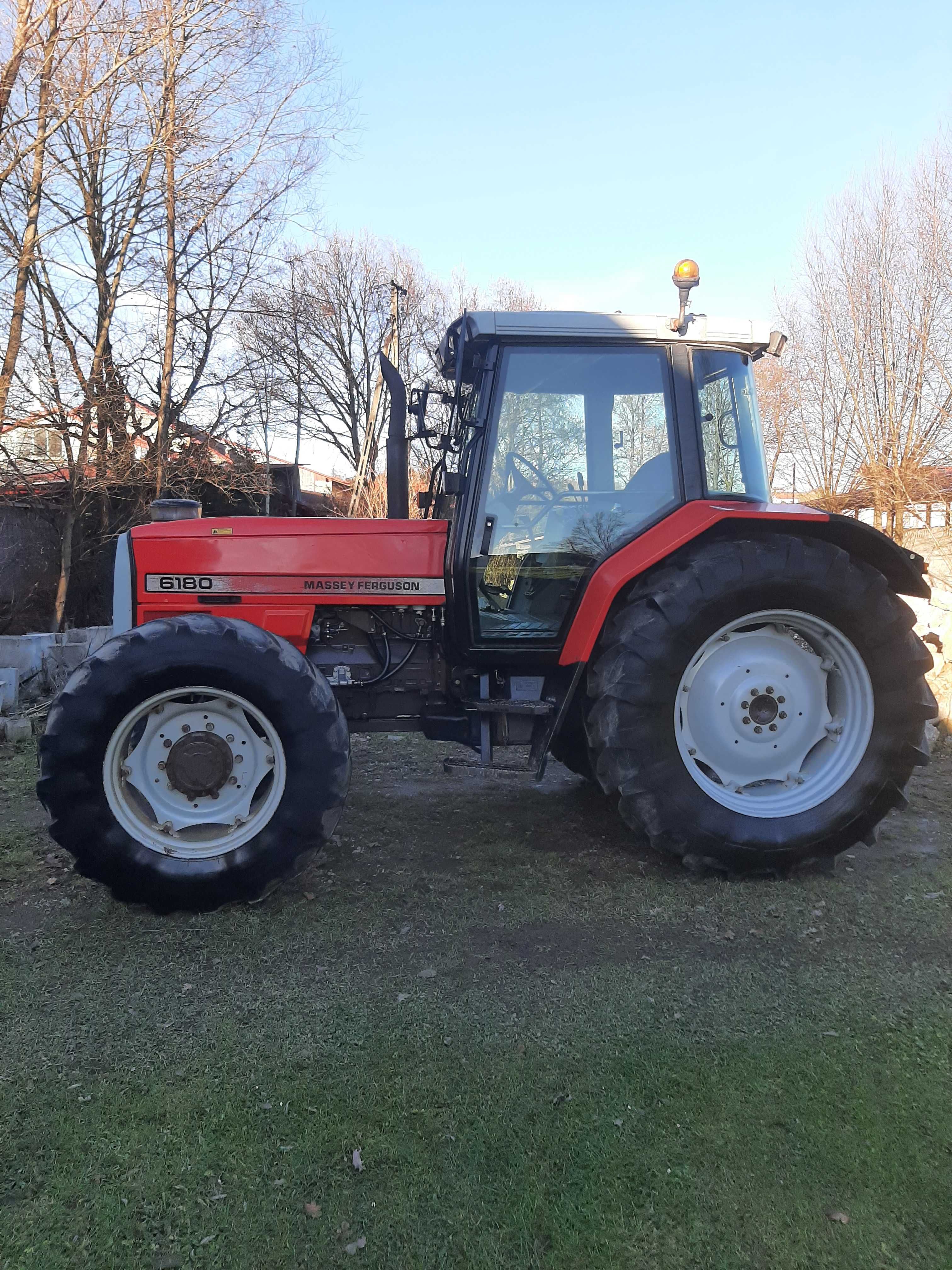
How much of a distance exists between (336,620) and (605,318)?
1.77m

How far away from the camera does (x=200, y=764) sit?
311cm

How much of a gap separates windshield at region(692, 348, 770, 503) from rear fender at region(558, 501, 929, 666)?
0.46ft

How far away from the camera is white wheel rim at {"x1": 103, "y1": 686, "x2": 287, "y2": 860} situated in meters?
3.08

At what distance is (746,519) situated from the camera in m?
3.37

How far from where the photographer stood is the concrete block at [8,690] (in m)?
6.30

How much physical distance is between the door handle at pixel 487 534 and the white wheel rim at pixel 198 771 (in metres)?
1.12

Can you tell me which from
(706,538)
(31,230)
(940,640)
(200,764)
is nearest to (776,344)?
(706,538)

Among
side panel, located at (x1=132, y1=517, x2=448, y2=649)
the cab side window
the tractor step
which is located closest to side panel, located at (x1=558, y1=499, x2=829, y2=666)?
the cab side window

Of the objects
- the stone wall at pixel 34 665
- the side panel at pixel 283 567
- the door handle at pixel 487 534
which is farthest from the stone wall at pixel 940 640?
the stone wall at pixel 34 665

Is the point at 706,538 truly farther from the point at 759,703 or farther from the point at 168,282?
the point at 168,282

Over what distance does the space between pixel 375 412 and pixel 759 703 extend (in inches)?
330

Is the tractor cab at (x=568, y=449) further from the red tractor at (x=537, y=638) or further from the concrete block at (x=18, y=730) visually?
the concrete block at (x=18, y=730)

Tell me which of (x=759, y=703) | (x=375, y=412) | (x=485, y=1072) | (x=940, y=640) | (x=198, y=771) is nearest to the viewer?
(x=485, y=1072)

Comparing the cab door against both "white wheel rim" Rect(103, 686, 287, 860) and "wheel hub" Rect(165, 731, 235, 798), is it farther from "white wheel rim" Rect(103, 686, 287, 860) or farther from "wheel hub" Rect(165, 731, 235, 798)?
"wheel hub" Rect(165, 731, 235, 798)
